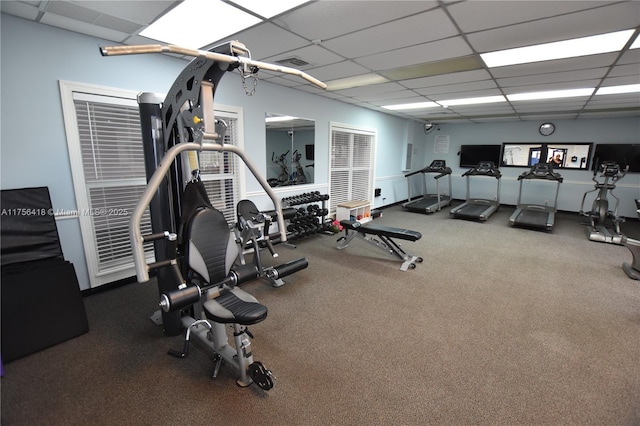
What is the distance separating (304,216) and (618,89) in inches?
198

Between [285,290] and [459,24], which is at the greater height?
[459,24]

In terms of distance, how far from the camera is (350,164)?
617 cm

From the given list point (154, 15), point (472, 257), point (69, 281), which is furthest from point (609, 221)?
point (69, 281)

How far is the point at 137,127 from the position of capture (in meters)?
3.06

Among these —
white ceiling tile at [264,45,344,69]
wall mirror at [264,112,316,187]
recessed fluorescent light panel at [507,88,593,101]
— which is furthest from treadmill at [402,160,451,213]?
white ceiling tile at [264,45,344,69]

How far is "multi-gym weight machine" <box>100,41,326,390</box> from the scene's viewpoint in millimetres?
1317

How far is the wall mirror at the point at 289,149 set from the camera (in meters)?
4.48

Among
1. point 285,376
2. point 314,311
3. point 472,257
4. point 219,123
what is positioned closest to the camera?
point 219,123

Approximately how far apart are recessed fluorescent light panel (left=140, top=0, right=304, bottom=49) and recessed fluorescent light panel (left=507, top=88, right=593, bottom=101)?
176 inches

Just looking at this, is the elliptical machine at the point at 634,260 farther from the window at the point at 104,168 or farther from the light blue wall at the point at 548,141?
the window at the point at 104,168

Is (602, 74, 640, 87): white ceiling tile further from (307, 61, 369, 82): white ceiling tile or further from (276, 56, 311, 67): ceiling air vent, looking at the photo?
(276, 56, 311, 67): ceiling air vent

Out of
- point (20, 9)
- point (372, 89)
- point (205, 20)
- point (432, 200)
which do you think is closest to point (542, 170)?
point (432, 200)

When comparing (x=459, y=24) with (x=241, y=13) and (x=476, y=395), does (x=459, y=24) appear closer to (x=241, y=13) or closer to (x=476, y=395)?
(x=241, y=13)

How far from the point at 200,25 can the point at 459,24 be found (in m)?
2.14
